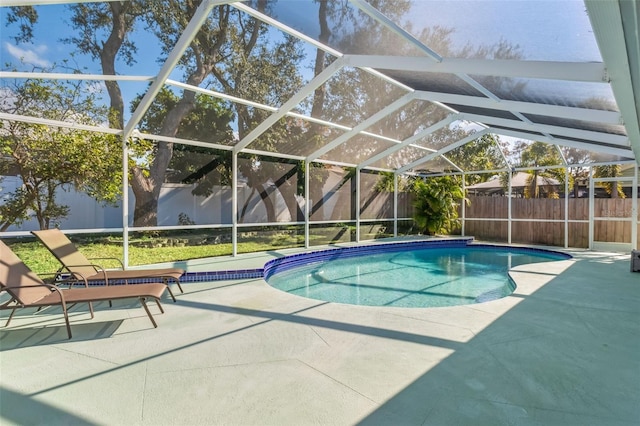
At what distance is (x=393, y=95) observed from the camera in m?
7.71

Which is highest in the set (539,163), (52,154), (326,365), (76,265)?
(539,163)

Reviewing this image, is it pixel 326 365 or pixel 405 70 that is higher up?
pixel 405 70

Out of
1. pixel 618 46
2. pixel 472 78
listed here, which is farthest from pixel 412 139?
pixel 618 46

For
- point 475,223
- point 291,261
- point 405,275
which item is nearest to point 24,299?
point 291,261

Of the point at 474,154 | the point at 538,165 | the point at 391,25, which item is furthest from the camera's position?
the point at 538,165

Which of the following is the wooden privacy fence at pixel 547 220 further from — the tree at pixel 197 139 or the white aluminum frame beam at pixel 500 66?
the tree at pixel 197 139

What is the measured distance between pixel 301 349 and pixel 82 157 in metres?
6.67

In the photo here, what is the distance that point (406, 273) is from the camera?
27.7ft

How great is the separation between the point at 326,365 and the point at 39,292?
3.51 metres

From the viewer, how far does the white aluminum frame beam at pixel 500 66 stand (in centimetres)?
385

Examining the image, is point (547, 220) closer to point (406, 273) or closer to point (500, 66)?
point (406, 273)

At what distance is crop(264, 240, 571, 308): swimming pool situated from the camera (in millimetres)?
6254

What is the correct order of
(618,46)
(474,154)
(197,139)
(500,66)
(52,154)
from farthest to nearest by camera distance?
(474,154) < (197,139) < (52,154) < (500,66) < (618,46)

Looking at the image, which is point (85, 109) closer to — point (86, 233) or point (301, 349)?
point (86, 233)
